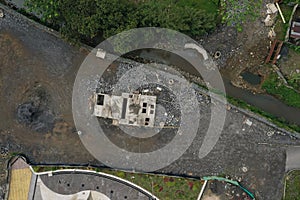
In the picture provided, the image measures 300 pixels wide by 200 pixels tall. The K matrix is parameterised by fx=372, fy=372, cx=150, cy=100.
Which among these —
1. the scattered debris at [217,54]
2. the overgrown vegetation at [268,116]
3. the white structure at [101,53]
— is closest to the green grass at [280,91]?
the overgrown vegetation at [268,116]

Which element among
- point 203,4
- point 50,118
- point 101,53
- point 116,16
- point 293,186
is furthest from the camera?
point 50,118

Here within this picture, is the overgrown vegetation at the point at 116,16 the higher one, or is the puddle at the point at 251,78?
the overgrown vegetation at the point at 116,16

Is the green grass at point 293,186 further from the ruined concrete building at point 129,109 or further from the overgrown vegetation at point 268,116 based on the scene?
the ruined concrete building at point 129,109

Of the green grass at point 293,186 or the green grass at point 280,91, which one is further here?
the green grass at point 280,91

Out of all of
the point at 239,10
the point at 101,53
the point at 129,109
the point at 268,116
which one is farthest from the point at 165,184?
the point at 239,10

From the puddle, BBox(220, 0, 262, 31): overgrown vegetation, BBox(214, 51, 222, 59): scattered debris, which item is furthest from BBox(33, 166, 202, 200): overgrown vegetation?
BBox(220, 0, 262, 31): overgrown vegetation

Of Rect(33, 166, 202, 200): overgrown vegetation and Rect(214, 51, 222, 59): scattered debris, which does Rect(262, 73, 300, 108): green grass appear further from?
Rect(33, 166, 202, 200): overgrown vegetation

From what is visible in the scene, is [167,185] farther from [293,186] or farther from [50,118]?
[50,118]

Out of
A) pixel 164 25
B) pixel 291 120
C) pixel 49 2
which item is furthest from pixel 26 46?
pixel 291 120
